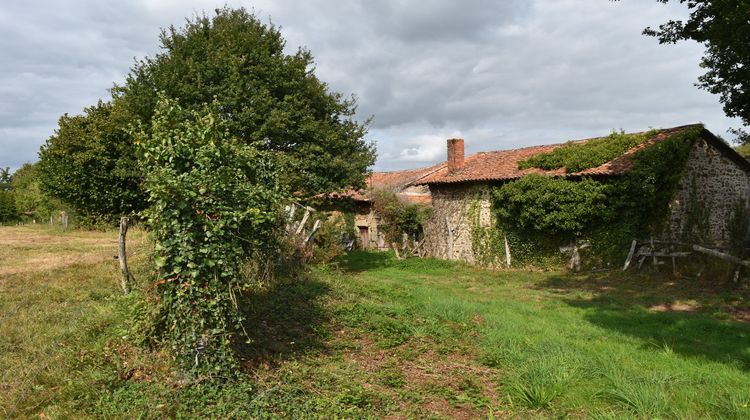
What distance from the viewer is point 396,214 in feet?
85.5

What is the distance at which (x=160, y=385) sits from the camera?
5.20 m

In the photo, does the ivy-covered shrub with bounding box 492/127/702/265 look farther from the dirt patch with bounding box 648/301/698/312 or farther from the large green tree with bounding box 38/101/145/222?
the large green tree with bounding box 38/101/145/222

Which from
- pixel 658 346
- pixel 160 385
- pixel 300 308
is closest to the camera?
pixel 160 385

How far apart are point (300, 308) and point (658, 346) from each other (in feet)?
19.4

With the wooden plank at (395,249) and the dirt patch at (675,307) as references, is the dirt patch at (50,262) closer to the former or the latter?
the wooden plank at (395,249)

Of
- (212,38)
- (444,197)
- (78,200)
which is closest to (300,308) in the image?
(212,38)

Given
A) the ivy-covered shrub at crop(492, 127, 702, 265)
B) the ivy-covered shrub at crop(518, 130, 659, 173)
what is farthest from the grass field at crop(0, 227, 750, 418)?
the ivy-covered shrub at crop(518, 130, 659, 173)

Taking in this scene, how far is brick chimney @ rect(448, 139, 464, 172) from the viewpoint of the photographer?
2347 centimetres

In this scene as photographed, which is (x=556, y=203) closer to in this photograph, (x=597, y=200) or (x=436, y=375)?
(x=597, y=200)

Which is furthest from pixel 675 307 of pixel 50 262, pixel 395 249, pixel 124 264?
pixel 50 262

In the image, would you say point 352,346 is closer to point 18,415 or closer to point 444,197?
point 18,415

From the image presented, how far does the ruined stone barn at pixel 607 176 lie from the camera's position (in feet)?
58.4

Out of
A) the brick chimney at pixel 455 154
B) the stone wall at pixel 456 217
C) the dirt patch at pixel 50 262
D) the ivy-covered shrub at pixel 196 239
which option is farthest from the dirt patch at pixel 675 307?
→ the dirt patch at pixel 50 262

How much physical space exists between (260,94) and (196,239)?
1210 cm
